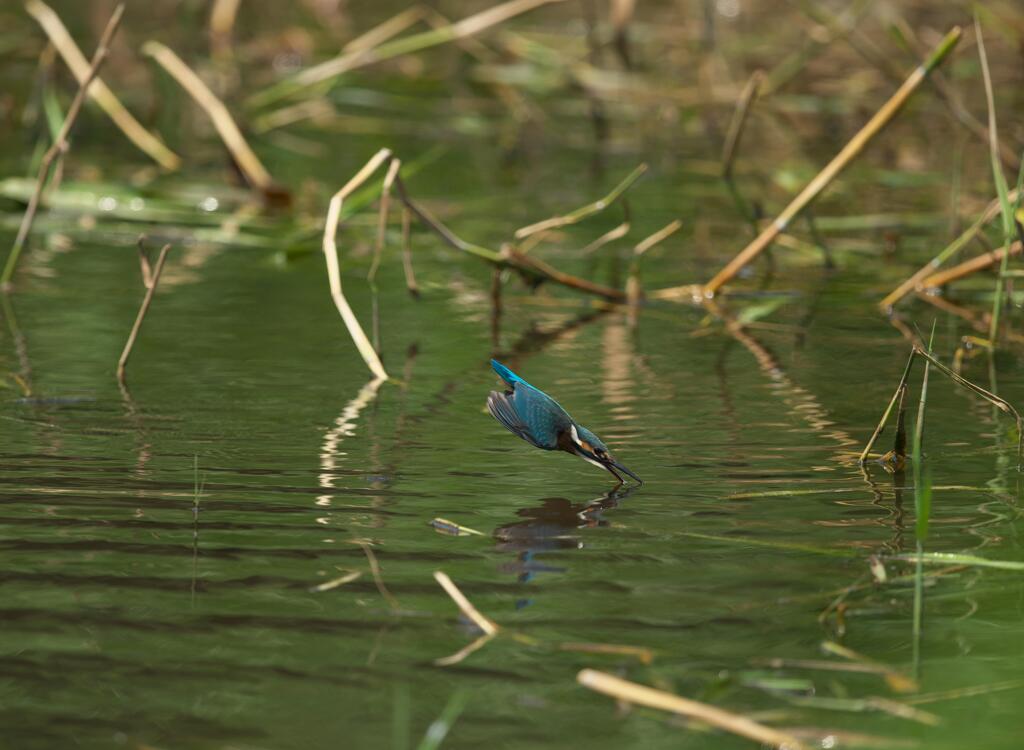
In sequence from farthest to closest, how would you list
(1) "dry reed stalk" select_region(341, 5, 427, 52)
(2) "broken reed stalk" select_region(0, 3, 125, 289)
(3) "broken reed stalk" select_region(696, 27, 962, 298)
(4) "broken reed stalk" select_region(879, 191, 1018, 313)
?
1. (1) "dry reed stalk" select_region(341, 5, 427, 52)
2. (4) "broken reed stalk" select_region(879, 191, 1018, 313)
3. (2) "broken reed stalk" select_region(0, 3, 125, 289)
4. (3) "broken reed stalk" select_region(696, 27, 962, 298)

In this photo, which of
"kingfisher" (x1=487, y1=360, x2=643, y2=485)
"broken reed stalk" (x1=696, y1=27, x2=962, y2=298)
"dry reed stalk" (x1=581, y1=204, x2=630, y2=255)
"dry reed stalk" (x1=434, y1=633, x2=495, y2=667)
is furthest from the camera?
"dry reed stalk" (x1=581, y1=204, x2=630, y2=255)

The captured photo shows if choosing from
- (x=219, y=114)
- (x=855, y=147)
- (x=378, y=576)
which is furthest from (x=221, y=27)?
(x=378, y=576)

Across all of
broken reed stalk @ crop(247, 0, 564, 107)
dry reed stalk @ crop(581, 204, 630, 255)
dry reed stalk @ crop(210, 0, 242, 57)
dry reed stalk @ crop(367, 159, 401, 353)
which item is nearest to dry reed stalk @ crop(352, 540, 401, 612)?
dry reed stalk @ crop(367, 159, 401, 353)

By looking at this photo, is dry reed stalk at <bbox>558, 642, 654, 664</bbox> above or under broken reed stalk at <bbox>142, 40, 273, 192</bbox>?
under

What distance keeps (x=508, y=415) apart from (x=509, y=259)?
1118mm

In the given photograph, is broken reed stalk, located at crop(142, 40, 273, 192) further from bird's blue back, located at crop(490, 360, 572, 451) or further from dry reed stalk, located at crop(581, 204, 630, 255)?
bird's blue back, located at crop(490, 360, 572, 451)

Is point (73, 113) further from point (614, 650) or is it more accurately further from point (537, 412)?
point (614, 650)

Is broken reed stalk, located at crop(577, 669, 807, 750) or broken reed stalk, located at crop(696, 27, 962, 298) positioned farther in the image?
broken reed stalk, located at crop(696, 27, 962, 298)

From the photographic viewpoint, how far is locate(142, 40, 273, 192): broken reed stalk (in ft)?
14.1

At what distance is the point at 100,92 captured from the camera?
16.1 feet

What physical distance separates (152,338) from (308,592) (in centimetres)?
150

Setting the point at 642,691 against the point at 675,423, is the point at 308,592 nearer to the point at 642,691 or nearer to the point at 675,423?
the point at 642,691

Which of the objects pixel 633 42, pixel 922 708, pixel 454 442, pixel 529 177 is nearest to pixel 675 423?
pixel 454 442

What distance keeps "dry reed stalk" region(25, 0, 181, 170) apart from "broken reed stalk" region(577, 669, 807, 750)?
316cm
